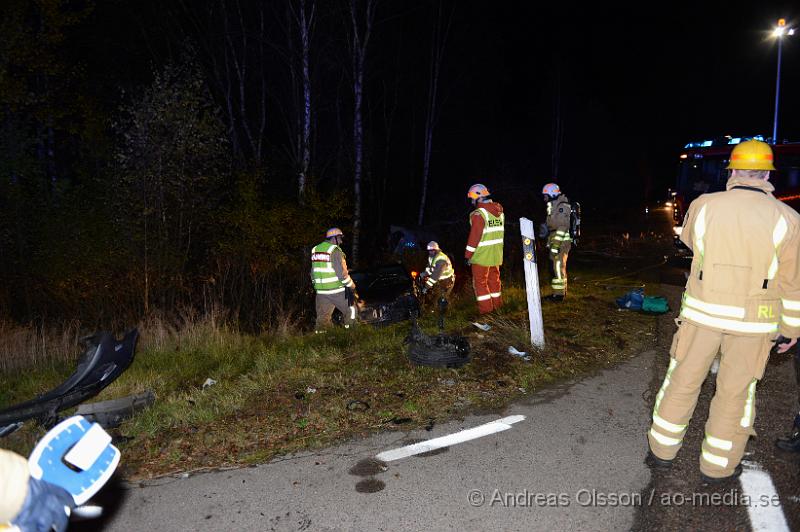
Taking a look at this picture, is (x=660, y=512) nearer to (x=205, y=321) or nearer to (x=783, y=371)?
(x=783, y=371)

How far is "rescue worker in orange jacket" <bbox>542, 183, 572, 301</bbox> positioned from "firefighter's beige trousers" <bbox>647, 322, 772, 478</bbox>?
5.19 meters

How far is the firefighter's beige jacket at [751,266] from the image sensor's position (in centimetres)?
305

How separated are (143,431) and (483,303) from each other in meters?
4.84

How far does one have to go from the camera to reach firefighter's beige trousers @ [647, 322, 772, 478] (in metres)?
3.11

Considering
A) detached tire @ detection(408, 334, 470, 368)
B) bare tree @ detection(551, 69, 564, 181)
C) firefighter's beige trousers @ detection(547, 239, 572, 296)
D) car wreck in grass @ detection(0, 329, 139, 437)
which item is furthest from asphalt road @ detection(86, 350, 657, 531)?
bare tree @ detection(551, 69, 564, 181)

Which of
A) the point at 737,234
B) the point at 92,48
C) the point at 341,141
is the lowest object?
the point at 737,234

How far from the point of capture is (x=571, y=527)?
2.90 m

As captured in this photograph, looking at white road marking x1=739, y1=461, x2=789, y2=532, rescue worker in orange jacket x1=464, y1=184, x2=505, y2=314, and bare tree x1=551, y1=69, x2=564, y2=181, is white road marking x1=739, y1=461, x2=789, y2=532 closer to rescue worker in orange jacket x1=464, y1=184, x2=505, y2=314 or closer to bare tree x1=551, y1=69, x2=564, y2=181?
rescue worker in orange jacket x1=464, y1=184, x2=505, y2=314

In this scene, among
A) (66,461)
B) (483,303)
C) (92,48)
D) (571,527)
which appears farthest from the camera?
(92,48)

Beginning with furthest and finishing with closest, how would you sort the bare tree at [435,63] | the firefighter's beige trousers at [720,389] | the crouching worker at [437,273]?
1. the bare tree at [435,63]
2. the crouching worker at [437,273]
3. the firefighter's beige trousers at [720,389]

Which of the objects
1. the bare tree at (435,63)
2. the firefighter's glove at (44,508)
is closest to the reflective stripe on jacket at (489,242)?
the firefighter's glove at (44,508)

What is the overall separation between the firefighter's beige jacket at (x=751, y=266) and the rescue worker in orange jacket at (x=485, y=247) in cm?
441

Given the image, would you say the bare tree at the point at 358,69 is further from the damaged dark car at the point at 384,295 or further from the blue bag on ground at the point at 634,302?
the blue bag on ground at the point at 634,302

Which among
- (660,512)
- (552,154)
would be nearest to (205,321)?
(660,512)
